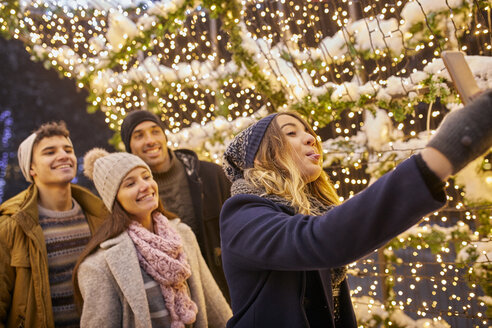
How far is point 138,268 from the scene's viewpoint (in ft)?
5.88

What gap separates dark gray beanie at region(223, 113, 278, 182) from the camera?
1.28m

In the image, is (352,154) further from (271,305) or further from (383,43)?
(271,305)

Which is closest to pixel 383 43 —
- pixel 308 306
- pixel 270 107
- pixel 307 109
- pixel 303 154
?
pixel 307 109

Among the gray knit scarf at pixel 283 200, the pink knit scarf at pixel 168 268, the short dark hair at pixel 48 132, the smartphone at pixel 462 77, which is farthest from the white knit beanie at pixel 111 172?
the smartphone at pixel 462 77

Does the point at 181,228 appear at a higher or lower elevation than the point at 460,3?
lower

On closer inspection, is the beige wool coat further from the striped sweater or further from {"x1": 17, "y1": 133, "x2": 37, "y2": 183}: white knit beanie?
{"x1": 17, "y1": 133, "x2": 37, "y2": 183}: white knit beanie

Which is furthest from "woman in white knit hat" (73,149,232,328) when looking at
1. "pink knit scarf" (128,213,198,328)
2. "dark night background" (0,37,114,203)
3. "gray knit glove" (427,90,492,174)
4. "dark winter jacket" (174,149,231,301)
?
"dark night background" (0,37,114,203)

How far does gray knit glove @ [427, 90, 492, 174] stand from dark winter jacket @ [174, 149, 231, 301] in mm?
2126

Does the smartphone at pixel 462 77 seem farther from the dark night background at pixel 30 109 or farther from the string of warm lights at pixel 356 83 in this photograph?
the dark night background at pixel 30 109

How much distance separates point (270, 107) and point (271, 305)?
2.42 metres

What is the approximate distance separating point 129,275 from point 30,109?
7.22 metres

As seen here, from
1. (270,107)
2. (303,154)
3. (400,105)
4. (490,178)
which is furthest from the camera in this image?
(270,107)

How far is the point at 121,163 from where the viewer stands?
200 cm

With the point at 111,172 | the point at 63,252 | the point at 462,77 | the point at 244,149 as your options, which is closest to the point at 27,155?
the point at 63,252
